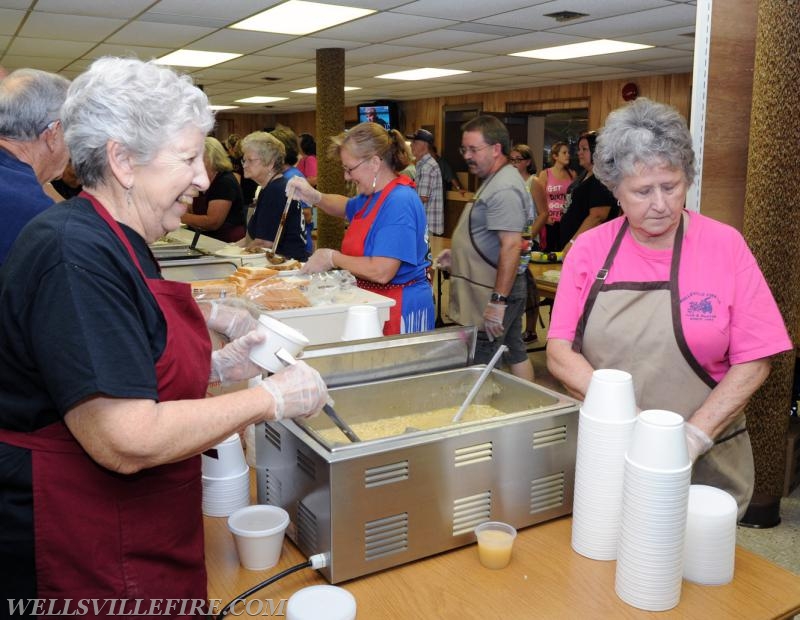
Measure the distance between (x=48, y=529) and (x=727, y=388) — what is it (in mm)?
1344

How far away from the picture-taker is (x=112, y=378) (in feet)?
2.95

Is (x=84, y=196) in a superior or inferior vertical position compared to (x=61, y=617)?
superior

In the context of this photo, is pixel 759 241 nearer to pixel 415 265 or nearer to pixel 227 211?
pixel 415 265

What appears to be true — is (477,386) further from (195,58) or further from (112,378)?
(195,58)

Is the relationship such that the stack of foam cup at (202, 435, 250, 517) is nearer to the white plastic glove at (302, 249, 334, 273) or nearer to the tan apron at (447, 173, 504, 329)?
the white plastic glove at (302, 249, 334, 273)

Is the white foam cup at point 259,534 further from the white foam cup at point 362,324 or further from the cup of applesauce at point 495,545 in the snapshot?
the white foam cup at point 362,324

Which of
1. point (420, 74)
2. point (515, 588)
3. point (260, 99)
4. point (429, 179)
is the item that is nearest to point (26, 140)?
point (515, 588)

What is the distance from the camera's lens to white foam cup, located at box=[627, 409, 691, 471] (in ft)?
3.49

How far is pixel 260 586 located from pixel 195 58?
7.35 metres

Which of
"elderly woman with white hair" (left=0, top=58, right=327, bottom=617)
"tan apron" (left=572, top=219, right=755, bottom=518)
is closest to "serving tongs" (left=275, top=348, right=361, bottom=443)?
"elderly woman with white hair" (left=0, top=58, right=327, bottom=617)

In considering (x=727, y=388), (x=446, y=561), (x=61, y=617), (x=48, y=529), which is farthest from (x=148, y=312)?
(x=727, y=388)

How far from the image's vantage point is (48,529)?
3.33 feet

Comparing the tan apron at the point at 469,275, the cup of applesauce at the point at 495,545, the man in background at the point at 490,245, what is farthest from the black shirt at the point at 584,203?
the cup of applesauce at the point at 495,545

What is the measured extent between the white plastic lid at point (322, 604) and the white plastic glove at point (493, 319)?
8.06 feet
